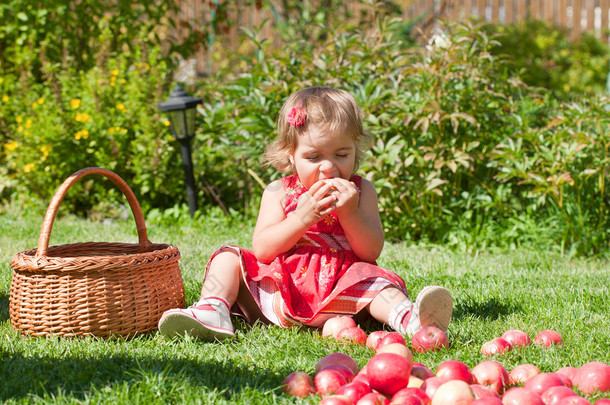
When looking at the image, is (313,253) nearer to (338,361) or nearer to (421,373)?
(338,361)

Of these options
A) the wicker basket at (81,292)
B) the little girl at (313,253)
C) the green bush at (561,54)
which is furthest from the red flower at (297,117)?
the green bush at (561,54)

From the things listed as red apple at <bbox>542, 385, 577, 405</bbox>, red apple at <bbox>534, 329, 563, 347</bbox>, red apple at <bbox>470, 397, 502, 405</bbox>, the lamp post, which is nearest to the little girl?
red apple at <bbox>534, 329, 563, 347</bbox>

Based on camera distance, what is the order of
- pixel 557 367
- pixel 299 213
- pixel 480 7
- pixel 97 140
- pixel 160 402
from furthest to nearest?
pixel 480 7 → pixel 97 140 → pixel 299 213 → pixel 557 367 → pixel 160 402

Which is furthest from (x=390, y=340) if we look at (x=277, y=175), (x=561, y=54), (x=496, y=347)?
(x=561, y=54)

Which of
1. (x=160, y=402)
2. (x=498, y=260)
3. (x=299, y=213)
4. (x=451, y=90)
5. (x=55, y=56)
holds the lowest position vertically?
(x=498, y=260)

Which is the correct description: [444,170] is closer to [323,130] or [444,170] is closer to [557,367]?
[323,130]

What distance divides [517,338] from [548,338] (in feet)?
0.35

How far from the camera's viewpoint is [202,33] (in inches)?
252

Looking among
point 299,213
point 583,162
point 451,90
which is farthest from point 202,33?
point 299,213

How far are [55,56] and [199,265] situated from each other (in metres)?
3.42

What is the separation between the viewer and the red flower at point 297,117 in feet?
8.12

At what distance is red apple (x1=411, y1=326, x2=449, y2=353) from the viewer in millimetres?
2135

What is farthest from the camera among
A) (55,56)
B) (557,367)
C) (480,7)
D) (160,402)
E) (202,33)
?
(480,7)

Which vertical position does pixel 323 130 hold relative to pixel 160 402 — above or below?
above
